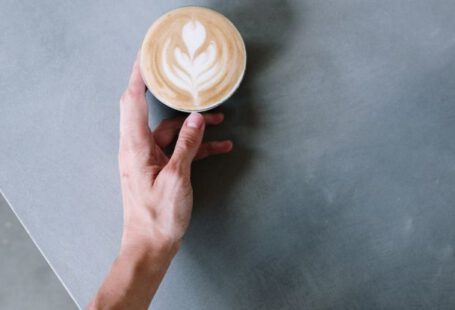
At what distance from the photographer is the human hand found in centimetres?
71

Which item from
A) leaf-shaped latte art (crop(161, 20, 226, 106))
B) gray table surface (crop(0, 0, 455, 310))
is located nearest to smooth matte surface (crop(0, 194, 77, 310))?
gray table surface (crop(0, 0, 455, 310))

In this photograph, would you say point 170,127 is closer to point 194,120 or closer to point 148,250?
point 194,120

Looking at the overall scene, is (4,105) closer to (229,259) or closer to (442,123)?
(229,259)

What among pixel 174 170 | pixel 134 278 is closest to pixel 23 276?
pixel 134 278

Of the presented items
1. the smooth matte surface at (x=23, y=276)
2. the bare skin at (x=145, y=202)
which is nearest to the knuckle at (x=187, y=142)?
the bare skin at (x=145, y=202)

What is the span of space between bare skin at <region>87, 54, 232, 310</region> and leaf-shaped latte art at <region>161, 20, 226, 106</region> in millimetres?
55

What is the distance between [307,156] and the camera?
2.64 ft

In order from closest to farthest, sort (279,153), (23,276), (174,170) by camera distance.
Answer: (174,170) < (279,153) < (23,276)

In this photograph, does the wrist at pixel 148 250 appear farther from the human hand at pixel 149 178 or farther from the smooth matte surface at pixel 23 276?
the smooth matte surface at pixel 23 276

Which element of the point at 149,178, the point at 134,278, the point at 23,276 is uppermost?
the point at 149,178

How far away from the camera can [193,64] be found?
73 cm

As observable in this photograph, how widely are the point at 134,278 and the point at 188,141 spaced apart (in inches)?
10.0

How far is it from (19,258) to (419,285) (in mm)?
1101

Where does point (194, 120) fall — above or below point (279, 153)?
above
